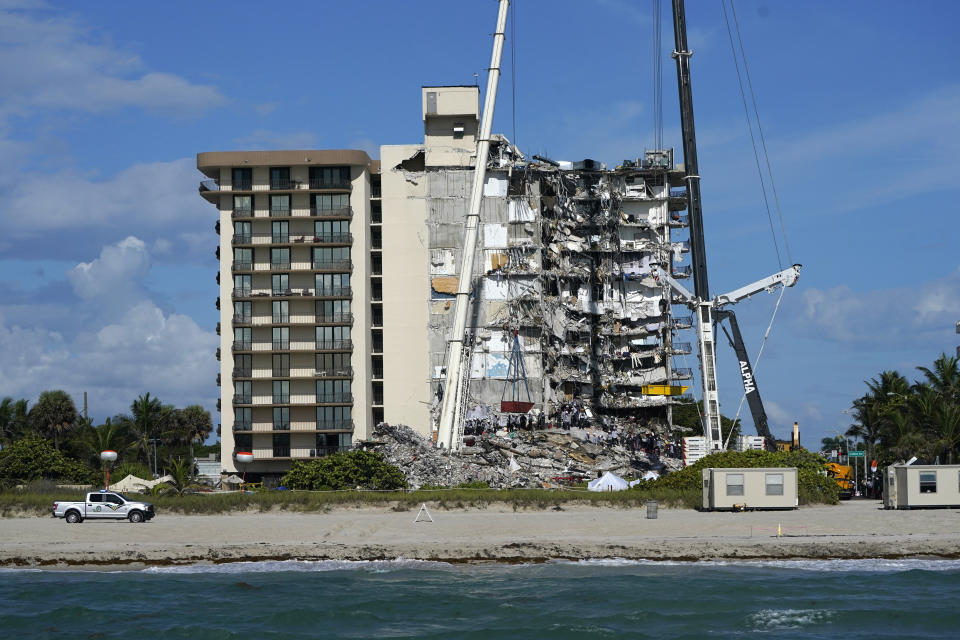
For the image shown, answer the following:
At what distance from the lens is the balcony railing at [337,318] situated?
93938mm

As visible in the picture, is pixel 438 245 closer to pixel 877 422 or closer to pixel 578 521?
pixel 877 422

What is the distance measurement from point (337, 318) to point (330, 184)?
11.7 m

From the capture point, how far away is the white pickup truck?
50188 mm

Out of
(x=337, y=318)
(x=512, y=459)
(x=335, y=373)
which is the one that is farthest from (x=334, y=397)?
(x=512, y=459)

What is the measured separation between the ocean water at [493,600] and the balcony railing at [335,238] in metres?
A: 56.0

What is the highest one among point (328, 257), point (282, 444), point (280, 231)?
point (280, 231)

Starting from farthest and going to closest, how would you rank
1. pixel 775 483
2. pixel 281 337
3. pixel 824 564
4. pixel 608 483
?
pixel 281 337 < pixel 608 483 < pixel 775 483 < pixel 824 564

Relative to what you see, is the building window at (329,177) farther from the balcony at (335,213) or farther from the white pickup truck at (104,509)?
the white pickup truck at (104,509)

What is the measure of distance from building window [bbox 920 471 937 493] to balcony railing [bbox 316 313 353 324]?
54413 mm

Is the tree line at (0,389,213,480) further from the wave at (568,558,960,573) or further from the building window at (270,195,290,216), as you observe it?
the wave at (568,558,960,573)

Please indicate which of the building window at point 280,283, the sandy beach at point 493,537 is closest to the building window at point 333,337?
the building window at point 280,283

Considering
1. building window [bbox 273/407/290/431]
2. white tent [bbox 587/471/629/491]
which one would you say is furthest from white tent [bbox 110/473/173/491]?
building window [bbox 273/407/290/431]

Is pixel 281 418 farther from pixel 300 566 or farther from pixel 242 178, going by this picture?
pixel 300 566

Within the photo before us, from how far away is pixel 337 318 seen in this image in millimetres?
94312
